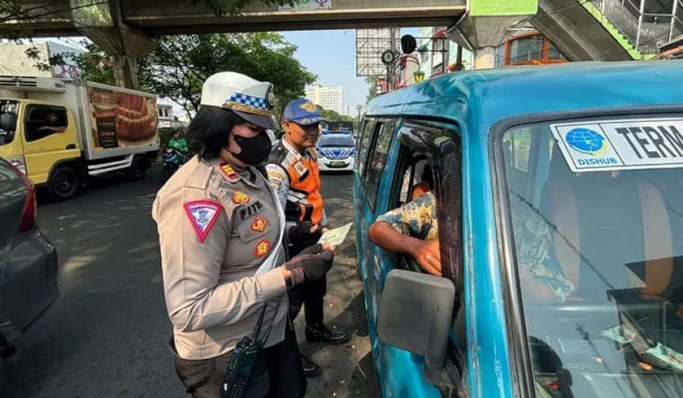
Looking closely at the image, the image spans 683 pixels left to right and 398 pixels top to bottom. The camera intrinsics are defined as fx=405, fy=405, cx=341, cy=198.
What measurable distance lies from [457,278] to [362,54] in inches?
1872

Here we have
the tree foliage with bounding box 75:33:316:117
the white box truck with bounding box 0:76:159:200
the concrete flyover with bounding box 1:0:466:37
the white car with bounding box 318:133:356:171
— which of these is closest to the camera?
the white box truck with bounding box 0:76:159:200

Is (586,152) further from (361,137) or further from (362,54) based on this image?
(362,54)

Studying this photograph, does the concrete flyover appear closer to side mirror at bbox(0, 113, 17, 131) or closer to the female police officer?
side mirror at bbox(0, 113, 17, 131)

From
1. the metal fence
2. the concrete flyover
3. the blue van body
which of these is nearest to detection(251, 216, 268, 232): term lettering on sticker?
the blue van body

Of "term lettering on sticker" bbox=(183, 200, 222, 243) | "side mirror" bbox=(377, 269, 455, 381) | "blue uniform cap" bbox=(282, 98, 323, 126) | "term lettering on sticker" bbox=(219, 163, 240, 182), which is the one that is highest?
"blue uniform cap" bbox=(282, 98, 323, 126)

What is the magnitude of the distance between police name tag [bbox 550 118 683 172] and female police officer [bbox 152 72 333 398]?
34.7 inches

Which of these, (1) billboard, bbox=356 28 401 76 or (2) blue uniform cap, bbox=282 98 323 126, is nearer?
(2) blue uniform cap, bbox=282 98 323 126

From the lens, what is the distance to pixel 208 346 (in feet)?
4.62

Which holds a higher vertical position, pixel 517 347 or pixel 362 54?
pixel 362 54

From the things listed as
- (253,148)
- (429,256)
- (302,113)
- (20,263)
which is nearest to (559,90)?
(429,256)

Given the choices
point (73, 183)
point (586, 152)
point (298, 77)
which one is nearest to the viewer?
point (586, 152)

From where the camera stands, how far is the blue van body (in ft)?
3.10

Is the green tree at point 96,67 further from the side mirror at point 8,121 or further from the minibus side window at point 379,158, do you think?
the minibus side window at point 379,158

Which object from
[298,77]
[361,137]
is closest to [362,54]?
[298,77]
